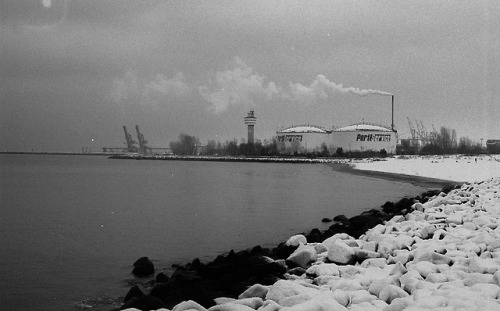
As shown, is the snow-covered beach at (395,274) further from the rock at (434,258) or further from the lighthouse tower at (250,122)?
the lighthouse tower at (250,122)

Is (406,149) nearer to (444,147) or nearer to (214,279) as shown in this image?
(444,147)

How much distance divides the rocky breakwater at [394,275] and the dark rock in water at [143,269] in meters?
2.70

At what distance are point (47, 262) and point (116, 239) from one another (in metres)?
2.99

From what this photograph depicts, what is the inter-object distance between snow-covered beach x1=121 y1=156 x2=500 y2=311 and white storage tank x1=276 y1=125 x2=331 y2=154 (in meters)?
113

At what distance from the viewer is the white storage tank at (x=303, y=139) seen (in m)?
122

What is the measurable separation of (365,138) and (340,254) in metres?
110

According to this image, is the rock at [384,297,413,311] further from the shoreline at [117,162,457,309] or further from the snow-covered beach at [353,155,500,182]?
the snow-covered beach at [353,155,500,182]

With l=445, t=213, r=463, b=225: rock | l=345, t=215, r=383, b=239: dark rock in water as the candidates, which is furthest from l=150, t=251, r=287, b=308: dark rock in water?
l=445, t=213, r=463, b=225: rock

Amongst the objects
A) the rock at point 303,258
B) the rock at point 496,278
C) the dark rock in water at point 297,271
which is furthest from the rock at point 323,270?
the rock at point 496,278

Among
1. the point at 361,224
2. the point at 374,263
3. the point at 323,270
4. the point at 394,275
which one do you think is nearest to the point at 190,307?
the point at 323,270

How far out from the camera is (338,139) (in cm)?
11944

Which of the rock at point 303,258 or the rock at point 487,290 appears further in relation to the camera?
the rock at point 303,258

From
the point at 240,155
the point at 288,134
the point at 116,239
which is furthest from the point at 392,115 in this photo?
the point at 116,239

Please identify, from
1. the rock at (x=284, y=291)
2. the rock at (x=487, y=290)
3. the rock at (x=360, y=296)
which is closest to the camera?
the rock at (x=487, y=290)
